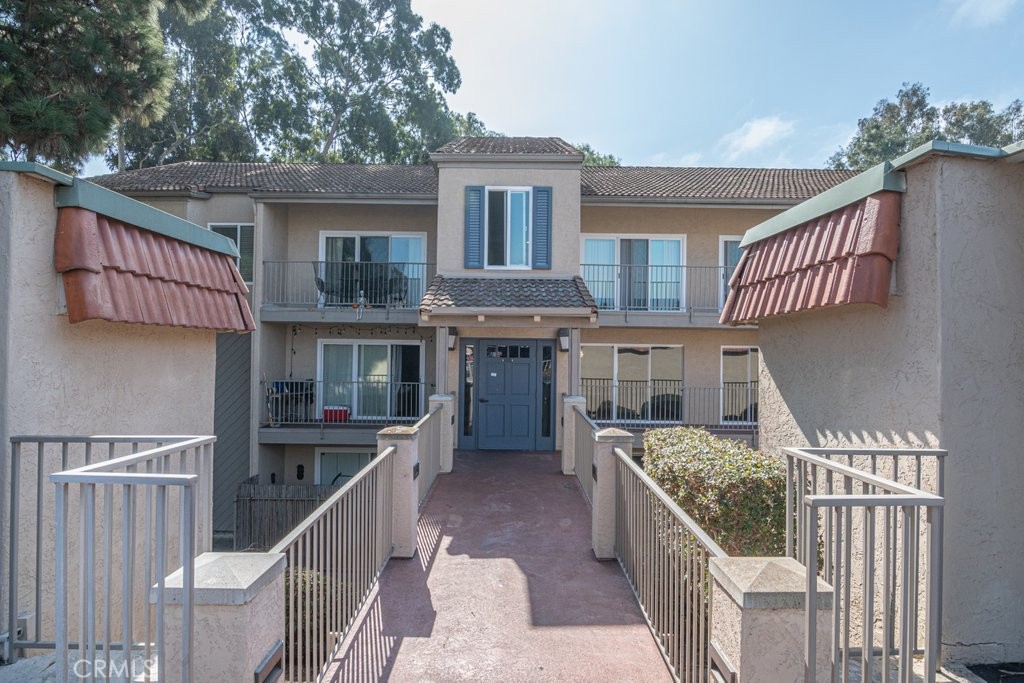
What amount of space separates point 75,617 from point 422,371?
10497 mm

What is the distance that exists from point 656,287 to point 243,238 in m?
10.7

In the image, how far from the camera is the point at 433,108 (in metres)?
32.4

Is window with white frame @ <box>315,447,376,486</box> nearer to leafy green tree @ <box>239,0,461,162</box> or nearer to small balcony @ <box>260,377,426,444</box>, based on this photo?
small balcony @ <box>260,377,426,444</box>

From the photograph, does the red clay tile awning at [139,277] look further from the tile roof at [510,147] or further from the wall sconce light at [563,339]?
the tile roof at [510,147]

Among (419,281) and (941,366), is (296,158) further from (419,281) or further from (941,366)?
(941,366)

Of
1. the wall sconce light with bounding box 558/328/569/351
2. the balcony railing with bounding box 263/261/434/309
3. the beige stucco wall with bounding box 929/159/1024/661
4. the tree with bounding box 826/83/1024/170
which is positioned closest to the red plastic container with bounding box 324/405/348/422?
the balcony railing with bounding box 263/261/434/309

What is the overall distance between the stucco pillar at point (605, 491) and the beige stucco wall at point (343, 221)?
33.8 ft

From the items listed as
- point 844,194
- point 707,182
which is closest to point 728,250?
point 707,182

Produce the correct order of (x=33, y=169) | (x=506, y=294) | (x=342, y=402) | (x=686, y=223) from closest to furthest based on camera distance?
(x=33, y=169)
(x=506, y=294)
(x=342, y=402)
(x=686, y=223)

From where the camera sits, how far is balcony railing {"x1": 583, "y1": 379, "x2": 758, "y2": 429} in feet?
49.5

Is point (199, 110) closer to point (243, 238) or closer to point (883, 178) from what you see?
point (243, 238)

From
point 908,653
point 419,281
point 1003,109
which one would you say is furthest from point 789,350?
point 1003,109

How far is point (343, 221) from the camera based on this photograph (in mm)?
15656

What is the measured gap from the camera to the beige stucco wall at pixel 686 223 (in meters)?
15.4
